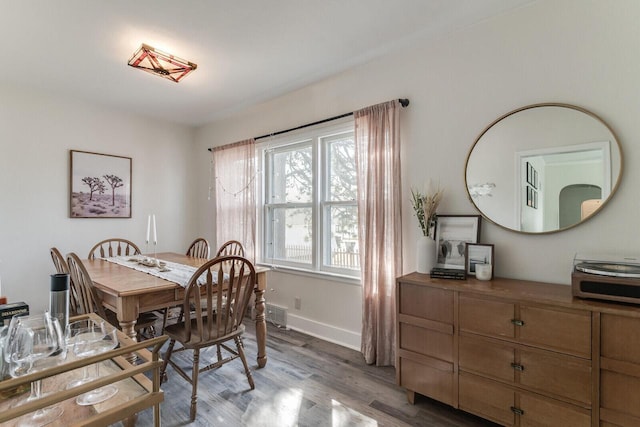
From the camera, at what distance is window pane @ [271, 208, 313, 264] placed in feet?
10.9

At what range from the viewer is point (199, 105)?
3828 mm

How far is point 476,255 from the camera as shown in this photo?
2.07 meters

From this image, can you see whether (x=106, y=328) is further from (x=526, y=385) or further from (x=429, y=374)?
(x=526, y=385)

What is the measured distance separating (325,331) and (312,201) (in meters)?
1.30

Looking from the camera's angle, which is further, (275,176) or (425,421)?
(275,176)

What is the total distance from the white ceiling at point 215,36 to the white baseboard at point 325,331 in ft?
7.99

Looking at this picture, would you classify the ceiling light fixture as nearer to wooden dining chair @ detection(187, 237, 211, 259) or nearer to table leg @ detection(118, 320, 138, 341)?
wooden dining chair @ detection(187, 237, 211, 259)

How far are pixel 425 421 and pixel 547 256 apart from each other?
1241 millimetres

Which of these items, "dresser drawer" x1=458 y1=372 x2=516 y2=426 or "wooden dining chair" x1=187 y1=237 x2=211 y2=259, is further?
"wooden dining chair" x1=187 y1=237 x2=211 y2=259

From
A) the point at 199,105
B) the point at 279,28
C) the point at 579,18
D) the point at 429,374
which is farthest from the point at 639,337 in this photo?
the point at 199,105

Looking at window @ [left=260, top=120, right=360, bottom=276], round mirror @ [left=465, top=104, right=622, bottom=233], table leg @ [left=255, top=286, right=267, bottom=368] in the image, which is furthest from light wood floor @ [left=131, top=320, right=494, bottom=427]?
round mirror @ [left=465, top=104, right=622, bottom=233]

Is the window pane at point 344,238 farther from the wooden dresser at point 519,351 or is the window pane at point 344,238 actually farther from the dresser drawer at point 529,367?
the dresser drawer at point 529,367

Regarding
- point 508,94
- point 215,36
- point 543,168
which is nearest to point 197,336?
point 215,36

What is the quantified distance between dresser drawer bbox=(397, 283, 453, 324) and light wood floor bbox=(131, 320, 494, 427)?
59 cm
